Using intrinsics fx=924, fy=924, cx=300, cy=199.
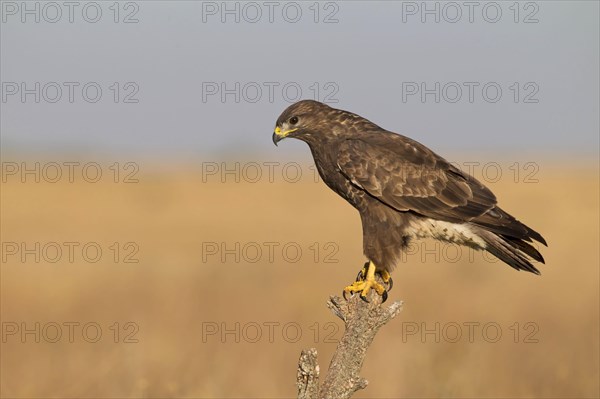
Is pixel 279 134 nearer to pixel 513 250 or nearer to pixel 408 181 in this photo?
pixel 408 181

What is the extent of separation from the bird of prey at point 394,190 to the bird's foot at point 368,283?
2 centimetres

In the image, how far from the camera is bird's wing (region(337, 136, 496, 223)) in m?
8.76

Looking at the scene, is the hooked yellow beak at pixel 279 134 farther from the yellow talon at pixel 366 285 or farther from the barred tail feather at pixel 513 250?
the barred tail feather at pixel 513 250

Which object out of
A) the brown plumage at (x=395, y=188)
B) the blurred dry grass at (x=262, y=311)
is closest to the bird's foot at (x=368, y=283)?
the brown plumage at (x=395, y=188)

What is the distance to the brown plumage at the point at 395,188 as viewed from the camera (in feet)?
28.1

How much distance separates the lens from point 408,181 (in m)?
8.88

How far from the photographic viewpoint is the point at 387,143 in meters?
9.12

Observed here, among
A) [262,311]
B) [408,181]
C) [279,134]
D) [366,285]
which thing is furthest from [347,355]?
[262,311]

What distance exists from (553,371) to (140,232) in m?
16.8

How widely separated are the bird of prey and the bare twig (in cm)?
155

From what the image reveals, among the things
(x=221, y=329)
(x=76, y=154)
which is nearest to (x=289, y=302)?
(x=221, y=329)

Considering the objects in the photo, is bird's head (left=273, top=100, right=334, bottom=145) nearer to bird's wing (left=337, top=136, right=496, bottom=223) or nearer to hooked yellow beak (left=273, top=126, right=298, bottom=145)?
hooked yellow beak (left=273, top=126, right=298, bottom=145)

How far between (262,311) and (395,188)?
6.31 metres

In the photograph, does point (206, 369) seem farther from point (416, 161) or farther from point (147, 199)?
point (147, 199)
